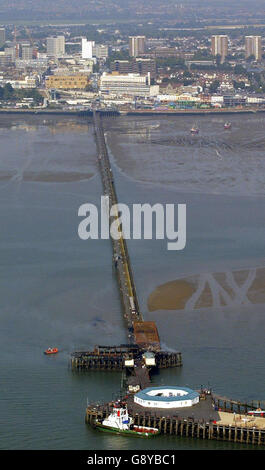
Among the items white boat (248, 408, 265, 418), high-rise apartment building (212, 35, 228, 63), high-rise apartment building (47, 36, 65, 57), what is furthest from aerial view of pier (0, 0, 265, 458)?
high-rise apartment building (47, 36, 65, 57)

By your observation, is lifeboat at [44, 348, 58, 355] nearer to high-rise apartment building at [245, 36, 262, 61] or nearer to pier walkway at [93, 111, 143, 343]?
pier walkway at [93, 111, 143, 343]

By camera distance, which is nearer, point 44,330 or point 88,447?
point 88,447

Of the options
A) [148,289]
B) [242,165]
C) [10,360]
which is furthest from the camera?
[242,165]

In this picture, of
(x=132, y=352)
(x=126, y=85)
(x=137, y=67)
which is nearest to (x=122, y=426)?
(x=132, y=352)

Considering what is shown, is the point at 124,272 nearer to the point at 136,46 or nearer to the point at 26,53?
the point at 26,53

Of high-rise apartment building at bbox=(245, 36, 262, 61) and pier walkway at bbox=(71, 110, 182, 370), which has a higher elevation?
high-rise apartment building at bbox=(245, 36, 262, 61)

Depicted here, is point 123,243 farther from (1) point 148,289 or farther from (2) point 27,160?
(2) point 27,160

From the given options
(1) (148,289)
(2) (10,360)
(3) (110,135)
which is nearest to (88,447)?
(2) (10,360)

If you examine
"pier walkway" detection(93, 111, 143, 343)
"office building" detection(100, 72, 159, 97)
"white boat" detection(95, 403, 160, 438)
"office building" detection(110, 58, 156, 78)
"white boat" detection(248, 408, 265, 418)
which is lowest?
"white boat" detection(95, 403, 160, 438)
